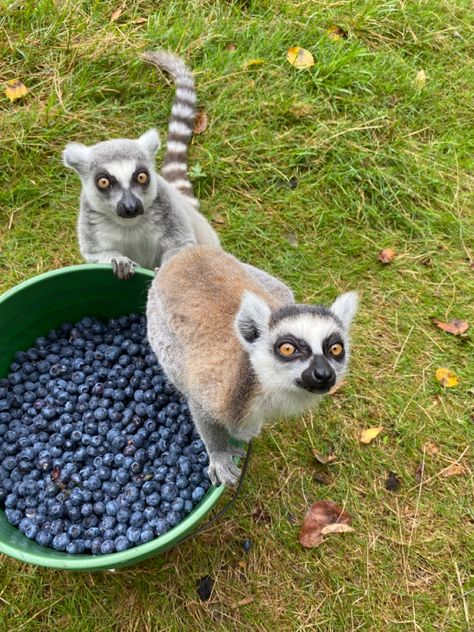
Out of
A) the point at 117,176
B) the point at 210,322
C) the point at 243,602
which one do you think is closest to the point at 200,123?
the point at 117,176

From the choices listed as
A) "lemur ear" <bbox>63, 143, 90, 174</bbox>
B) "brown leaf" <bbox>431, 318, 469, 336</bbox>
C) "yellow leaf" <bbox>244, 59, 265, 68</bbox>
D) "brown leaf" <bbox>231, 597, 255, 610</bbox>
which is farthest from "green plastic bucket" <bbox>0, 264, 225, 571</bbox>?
"yellow leaf" <bbox>244, 59, 265, 68</bbox>

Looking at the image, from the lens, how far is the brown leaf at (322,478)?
136 inches

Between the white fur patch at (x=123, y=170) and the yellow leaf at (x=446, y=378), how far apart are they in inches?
94.3

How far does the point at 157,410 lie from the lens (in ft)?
10.1

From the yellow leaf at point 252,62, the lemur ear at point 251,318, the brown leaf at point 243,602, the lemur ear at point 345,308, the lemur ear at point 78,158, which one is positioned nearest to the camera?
the lemur ear at point 251,318

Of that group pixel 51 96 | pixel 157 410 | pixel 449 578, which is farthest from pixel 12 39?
pixel 449 578

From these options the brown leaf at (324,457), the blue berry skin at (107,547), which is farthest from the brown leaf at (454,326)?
the blue berry skin at (107,547)

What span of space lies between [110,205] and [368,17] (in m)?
3.17

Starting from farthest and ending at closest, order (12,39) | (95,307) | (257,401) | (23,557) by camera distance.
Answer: (12,39) < (95,307) < (257,401) < (23,557)

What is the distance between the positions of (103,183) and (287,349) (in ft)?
5.24

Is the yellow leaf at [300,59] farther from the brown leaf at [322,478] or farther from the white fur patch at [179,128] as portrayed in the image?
the brown leaf at [322,478]

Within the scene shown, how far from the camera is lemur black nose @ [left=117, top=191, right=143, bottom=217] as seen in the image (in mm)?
3098

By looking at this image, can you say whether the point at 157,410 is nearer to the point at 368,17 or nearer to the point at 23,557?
the point at 23,557

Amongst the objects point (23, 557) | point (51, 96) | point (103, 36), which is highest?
point (103, 36)
